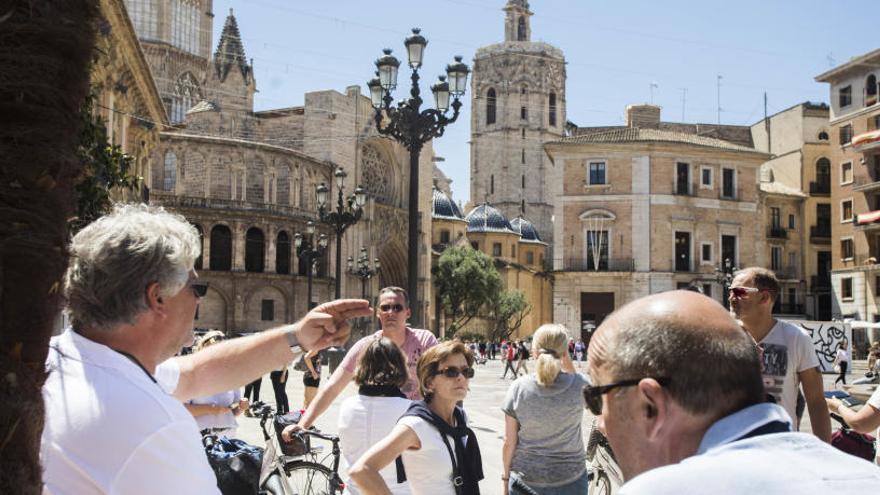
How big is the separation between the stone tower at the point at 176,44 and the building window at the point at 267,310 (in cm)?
2076

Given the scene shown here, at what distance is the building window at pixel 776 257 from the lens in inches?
2050

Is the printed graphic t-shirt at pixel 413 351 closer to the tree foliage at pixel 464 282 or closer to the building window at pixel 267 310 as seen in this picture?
the building window at pixel 267 310

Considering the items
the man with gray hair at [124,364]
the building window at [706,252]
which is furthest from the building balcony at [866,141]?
the man with gray hair at [124,364]

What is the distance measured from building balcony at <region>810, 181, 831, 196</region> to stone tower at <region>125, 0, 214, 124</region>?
40871mm

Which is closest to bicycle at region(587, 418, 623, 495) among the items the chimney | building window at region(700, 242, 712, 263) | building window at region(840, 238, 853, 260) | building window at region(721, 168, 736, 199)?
A: building window at region(700, 242, 712, 263)

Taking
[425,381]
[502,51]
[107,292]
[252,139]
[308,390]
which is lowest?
[308,390]

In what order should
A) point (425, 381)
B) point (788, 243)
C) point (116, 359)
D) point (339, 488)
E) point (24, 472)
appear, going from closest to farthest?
point (24, 472) → point (116, 359) → point (425, 381) → point (339, 488) → point (788, 243)

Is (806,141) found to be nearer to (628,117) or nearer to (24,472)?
(628,117)

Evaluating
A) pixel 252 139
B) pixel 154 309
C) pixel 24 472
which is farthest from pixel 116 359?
pixel 252 139

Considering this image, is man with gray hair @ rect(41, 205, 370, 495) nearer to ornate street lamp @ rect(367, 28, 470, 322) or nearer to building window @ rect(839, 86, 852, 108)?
ornate street lamp @ rect(367, 28, 470, 322)

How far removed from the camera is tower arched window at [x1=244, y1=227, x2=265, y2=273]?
4828 centimetres

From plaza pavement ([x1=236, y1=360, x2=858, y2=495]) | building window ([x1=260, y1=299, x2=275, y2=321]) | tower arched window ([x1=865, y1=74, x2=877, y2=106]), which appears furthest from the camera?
building window ([x1=260, y1=299, x2=275, y2=321])

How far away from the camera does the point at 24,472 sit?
1.56 m

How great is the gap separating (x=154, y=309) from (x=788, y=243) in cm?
5471
